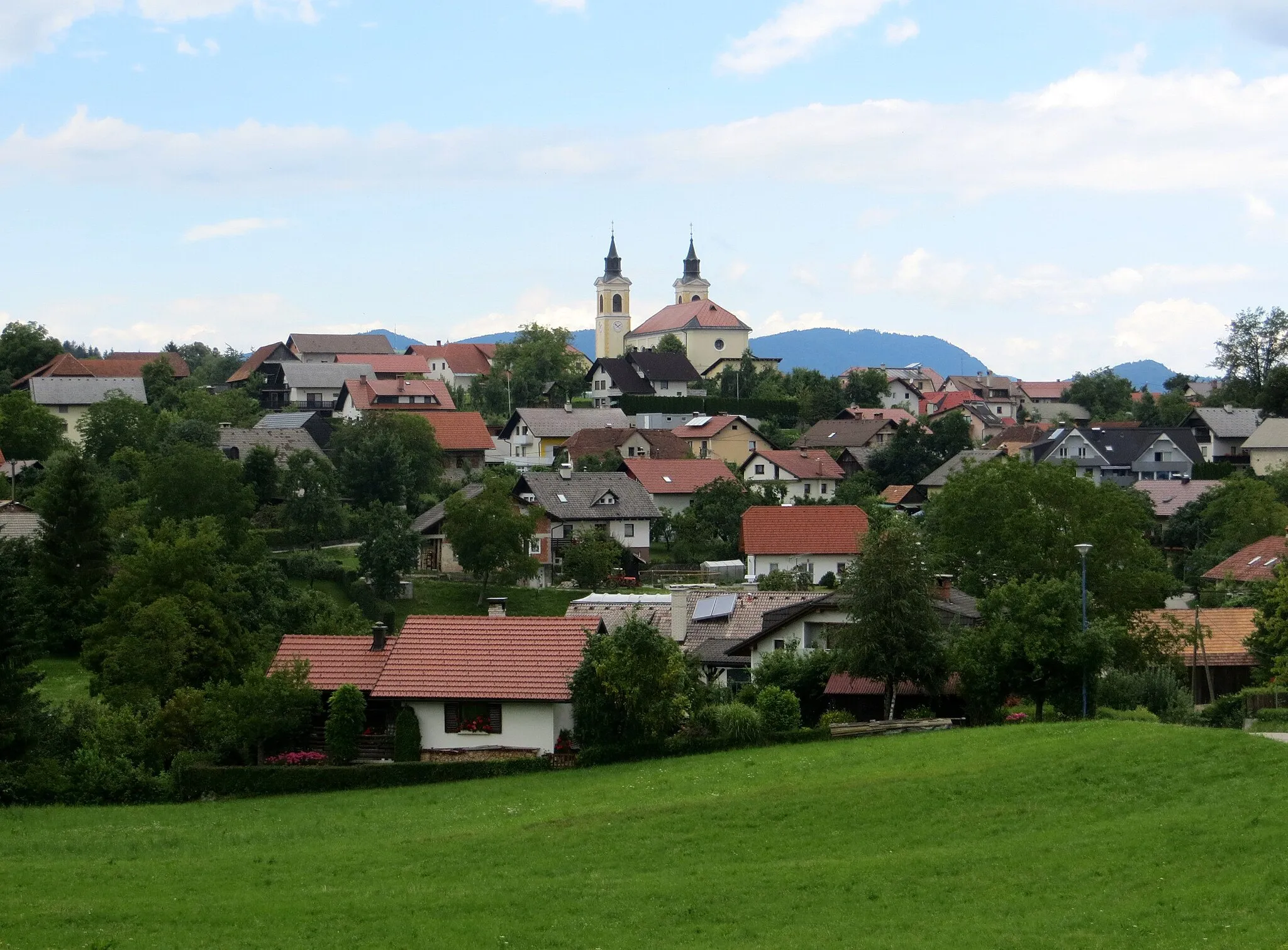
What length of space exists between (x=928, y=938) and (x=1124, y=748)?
359 inches

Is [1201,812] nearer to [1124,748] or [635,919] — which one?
[1124,748]

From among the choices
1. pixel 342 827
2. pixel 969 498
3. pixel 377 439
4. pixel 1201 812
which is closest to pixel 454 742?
pixel 342 827

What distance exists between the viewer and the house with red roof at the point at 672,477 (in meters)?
81.9

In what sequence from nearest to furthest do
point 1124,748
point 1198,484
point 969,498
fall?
point 1124,748 < point 969,498 < point 1198,484

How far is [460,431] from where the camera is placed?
318 feet

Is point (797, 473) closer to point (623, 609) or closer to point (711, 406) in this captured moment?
point (711, 406)

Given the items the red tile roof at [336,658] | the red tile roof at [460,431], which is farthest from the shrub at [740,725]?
the red tile roof at [460,431]

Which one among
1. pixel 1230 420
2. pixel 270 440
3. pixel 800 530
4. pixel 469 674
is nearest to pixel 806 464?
pixel 800 530

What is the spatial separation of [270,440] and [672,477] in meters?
23.4

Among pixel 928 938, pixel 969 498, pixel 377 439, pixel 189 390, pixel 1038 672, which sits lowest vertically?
pixel 928 938

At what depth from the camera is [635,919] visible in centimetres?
1895

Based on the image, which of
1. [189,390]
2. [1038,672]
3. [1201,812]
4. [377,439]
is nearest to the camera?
[1201,812]

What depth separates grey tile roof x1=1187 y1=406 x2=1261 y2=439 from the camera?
347 feet

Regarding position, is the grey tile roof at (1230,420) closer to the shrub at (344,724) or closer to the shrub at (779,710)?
the shrub at (779,710)
